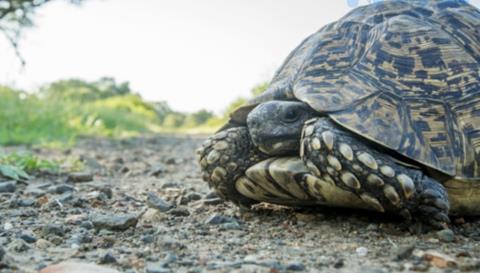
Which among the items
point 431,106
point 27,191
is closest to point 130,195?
point 27,191

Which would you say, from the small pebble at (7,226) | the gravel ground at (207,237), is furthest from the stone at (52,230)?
the small pebble at (7,226)

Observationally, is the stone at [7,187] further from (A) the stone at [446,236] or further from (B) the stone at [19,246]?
(A) the stone at [446,236]

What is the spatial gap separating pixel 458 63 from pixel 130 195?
220 cm

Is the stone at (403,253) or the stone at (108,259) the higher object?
the stone at (108,259)

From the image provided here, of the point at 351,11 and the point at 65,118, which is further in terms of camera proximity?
the point at 65,118

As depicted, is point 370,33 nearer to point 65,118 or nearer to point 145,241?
point 145,241

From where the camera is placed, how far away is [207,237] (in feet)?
8.74

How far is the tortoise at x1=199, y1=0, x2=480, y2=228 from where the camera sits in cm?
259

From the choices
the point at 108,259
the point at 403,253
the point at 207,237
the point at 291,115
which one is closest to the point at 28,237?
the point at 108,259

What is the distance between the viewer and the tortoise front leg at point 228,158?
3123 mm

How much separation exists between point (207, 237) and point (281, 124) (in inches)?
25.3

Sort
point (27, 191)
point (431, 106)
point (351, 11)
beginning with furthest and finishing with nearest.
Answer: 1. point (27, 191)
2. point (351, 11)
3. point (431, 106)

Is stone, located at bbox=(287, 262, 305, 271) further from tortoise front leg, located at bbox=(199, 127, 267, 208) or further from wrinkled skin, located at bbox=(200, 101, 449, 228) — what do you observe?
tortoise front leg, located at bbox=(199, 127, 267, 208)

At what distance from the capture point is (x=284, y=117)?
2895 mm
